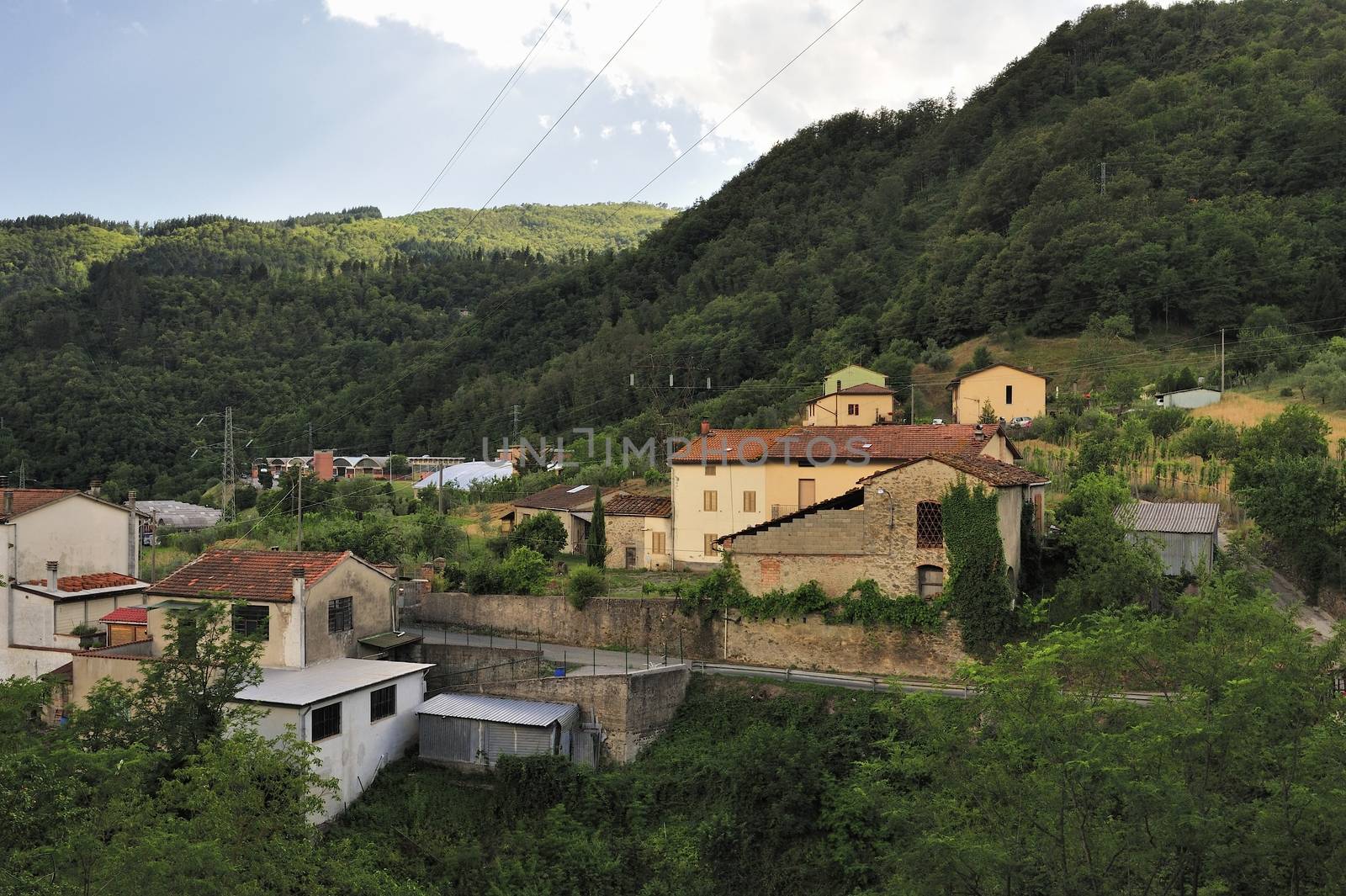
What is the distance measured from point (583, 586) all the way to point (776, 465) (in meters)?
9.88

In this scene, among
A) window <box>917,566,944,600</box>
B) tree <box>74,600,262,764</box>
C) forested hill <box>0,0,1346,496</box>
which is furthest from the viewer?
forested hill <box>0,0,1346,496</box>

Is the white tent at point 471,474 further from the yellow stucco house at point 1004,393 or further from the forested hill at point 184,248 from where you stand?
the forested hill at point 184,248

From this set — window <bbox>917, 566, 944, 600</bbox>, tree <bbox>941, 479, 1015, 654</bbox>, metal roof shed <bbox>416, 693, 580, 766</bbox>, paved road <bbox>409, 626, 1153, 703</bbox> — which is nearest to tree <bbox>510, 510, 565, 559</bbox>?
paved road <bbox>409, 626, 1153, 703</bbox>

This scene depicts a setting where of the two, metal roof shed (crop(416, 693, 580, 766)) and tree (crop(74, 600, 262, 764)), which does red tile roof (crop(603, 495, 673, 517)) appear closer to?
metal roof shed (crop(416, 693, 580, 766))

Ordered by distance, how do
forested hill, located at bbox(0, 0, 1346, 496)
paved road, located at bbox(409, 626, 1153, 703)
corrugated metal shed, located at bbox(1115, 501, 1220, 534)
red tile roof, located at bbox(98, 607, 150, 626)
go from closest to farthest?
paved road, located at bbox(409, 626, 1153, 703) → corrugated metal shed, located at bbox(1115, 501, 1220, 534) → red tile roof, located at bbox(98, 607, 150, 626) → forested hill, located at bbox(0, 0, 1346, 496)

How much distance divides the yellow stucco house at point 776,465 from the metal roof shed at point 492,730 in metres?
10.8

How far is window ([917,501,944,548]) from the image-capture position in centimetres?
2680

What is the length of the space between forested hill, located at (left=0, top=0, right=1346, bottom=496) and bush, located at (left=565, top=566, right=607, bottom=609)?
36728 mm

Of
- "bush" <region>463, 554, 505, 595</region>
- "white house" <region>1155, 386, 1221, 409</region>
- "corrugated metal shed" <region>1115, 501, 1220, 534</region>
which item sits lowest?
"bush" <region>463, 554, 505, 595</region>

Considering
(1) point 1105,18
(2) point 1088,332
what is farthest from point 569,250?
(2) point 1088,332

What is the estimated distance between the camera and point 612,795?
23656 millimetres

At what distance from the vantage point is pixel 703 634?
96.5 feet

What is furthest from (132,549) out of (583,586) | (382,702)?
(583,586)

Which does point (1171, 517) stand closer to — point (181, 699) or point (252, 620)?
point (252, 620)
